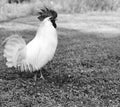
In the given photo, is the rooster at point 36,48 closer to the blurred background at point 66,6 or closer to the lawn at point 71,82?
the lawn at point 71,82

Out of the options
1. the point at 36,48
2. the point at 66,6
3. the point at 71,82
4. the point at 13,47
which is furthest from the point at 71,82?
the point at 66,6

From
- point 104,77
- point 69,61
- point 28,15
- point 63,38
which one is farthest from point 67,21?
point 104,77

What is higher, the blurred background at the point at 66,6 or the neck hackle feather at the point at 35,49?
the neck hackle feather at the point at 35,49

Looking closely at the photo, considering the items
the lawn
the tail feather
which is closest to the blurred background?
the lawn

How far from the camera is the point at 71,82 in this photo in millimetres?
5254

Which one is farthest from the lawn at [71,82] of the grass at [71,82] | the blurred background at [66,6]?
the blurred background at [66,6]

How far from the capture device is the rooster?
15.9ft

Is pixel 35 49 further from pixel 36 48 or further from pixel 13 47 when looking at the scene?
pixel 13 47

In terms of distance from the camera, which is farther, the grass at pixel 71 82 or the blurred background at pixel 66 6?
the blurred background at pixel 66 6

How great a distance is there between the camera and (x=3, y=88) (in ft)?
16.2

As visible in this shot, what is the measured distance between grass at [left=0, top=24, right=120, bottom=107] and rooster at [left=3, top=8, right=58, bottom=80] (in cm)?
38

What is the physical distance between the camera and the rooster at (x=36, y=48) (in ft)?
15.9

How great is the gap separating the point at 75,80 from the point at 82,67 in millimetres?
807

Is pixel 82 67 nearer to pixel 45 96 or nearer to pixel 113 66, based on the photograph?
pixel 113 66
